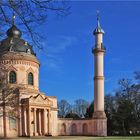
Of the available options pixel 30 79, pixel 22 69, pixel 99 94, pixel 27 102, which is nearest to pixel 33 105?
pixel 27 102

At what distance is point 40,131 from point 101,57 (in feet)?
67.5

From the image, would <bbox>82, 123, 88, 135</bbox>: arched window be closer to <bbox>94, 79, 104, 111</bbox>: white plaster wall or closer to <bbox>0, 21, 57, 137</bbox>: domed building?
<bbox>94, 79, 104, 111</bbox>: white plaster wall

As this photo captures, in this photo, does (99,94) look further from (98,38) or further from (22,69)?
(22,69)

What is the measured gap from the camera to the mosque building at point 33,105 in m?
68.5

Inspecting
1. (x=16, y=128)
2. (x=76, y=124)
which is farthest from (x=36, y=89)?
(x=76, y=124)

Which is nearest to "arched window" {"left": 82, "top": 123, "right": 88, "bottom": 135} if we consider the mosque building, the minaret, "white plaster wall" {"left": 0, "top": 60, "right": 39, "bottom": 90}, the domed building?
the mosque building

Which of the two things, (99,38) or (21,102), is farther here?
(99,38)

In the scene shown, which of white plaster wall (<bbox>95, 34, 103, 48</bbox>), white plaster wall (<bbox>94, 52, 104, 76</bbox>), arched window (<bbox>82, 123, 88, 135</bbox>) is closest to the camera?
white plaster wall (<bbox>94, 52, 104, 76</bbox>)

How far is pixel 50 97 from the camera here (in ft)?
260

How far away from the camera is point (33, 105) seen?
69812 millimetres

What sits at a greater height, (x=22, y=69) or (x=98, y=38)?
(x=98, y=38)

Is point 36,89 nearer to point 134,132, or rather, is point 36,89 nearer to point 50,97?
point 50,97

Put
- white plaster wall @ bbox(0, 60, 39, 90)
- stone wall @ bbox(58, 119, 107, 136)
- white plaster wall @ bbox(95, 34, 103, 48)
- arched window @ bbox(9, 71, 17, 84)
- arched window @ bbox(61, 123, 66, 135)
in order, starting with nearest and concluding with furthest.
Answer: arched window @ bbox(9, 71, 17, 84)
white plaster wall @ bbox(0, 60, 39, 90)
stone wall @ bbox(58, 119, 107, 136)
arched window @ bbox(61, 123, 66, 135)
white plaster wall @ bbox(95, 34, 103, 48)

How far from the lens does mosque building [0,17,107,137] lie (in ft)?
225
